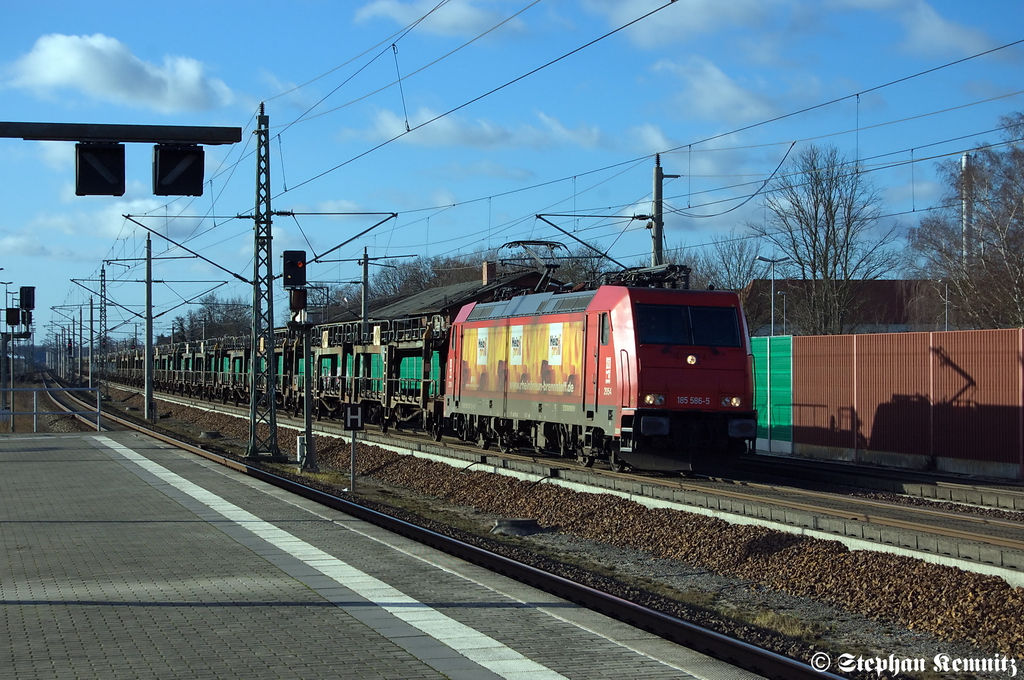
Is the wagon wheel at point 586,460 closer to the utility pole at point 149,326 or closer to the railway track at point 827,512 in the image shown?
the railway track at point 827,512

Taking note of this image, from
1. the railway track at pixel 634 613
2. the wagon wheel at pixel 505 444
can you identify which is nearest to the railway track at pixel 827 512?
the wagon wheel at pixel 505 444

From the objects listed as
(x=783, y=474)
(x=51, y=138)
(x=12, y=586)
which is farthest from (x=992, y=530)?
(x=51, y=138)

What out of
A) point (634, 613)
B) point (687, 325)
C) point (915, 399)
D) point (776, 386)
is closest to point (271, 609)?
point (634, 613)

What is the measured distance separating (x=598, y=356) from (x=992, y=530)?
7566mm

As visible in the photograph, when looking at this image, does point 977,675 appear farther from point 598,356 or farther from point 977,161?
point 977,161

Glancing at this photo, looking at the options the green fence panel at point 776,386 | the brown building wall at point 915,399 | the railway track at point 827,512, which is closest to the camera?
the railway track at point 827,512

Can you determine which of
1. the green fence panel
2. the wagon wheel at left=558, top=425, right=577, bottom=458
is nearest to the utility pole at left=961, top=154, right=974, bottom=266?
the green fence panel

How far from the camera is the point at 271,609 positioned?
8234 mm

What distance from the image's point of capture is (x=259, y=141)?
971 inches

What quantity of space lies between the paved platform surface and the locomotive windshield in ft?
21.3

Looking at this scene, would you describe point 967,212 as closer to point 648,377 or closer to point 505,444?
point 505,444

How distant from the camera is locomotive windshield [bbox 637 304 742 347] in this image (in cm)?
1750

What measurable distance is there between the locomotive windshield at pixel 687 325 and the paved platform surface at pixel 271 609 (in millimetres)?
6501

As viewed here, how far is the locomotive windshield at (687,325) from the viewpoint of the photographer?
57.4 feet
